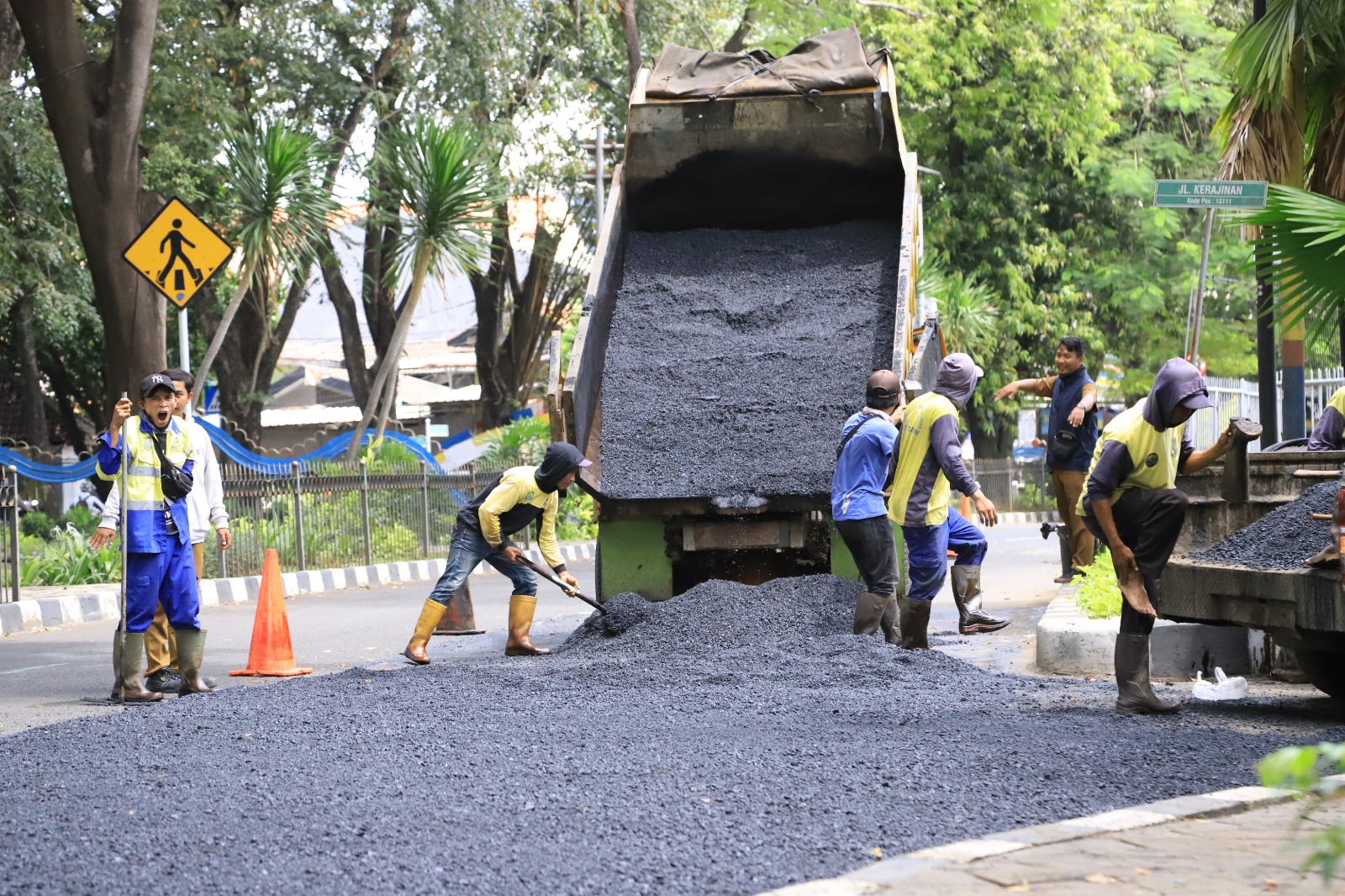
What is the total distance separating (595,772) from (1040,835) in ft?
4.96

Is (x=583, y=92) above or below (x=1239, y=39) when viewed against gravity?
above

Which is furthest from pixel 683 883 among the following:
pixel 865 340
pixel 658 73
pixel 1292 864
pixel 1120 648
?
pixel 658 73

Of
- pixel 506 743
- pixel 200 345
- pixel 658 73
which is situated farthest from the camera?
pixel 200 345

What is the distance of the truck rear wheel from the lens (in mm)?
5883

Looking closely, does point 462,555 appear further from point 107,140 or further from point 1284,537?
point 107,140

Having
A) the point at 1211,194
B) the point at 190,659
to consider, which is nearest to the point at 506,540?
the point at 190,659

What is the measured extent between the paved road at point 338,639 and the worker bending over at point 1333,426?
6.18 feet

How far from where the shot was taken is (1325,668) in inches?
232

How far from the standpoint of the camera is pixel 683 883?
11.3 ft

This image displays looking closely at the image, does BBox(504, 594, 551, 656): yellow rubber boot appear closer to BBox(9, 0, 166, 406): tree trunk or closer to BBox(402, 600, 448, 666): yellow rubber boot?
BBox(402, 600, 448, 666): yellow rubber boot

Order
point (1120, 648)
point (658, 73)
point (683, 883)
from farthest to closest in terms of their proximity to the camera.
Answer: point (658, 73) → point (1120, 648) → point (683, 883)

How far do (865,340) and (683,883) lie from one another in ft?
19.2

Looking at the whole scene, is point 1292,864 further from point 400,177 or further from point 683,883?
point 400,177

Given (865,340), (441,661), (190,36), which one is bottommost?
(441,661)
